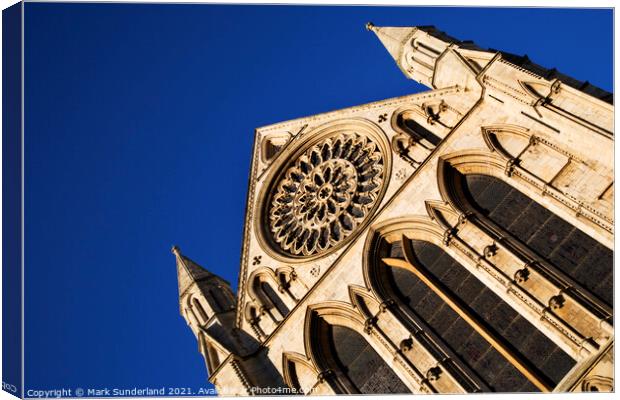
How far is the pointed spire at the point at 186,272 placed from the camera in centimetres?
2431

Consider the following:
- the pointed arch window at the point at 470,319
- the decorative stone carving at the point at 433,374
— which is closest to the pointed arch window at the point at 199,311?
the pointed arch window at the point at 470,319

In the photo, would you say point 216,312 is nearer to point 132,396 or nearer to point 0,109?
point 132,396

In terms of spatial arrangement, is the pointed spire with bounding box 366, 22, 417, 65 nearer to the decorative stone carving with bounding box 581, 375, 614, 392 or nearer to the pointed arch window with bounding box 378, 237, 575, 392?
the pointed arch window with bounding box 378, 237, 575, 392

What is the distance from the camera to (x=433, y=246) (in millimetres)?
17797

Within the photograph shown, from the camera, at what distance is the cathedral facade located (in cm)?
1427

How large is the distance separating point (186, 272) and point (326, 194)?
6481 mm

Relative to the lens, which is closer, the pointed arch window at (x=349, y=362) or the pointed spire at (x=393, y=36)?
the pointed arch window at (x=349, y=362)

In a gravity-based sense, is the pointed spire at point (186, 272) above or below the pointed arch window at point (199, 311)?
above

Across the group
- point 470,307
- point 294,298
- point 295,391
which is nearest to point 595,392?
point 470,307

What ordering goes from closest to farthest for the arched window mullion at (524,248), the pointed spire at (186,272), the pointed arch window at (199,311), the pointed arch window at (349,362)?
the arched window mullion at (524,248), the pointed arch window at (349,362), the pointed arch window at (199,311), the pointed spire at (186,272)

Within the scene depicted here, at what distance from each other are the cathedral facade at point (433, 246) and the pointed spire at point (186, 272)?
0.15m

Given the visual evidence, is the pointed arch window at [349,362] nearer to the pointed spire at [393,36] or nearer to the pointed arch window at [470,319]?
the pointed arch window at [470,319]

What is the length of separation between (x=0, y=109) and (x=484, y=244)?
11.6m

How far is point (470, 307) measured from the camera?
15.9 meters
